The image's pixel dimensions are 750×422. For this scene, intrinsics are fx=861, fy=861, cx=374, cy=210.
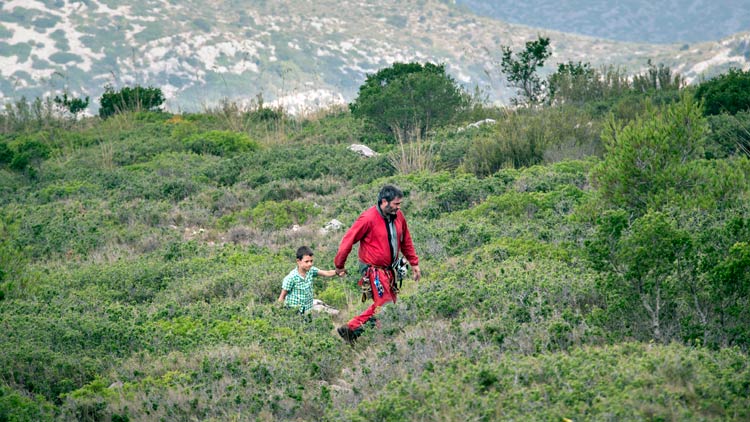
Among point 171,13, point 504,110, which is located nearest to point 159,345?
point 504,110

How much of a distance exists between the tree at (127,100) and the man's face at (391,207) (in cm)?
2328

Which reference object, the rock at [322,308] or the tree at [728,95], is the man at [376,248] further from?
the tree at [728,95]

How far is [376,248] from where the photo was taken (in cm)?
762

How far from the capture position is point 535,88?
26891 mm

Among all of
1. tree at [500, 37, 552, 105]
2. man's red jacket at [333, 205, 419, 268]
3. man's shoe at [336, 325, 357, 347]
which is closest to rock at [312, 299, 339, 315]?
man's shoe at [336, 325, 357, 347]

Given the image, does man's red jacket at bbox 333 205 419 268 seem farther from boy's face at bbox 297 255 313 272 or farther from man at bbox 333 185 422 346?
boy's face at bbox 297 255 313 272

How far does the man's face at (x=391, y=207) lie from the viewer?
7.45m

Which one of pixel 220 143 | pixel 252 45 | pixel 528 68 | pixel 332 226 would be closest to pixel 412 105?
pixel 220 143

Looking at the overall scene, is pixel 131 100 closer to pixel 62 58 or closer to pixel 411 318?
pixel 411 318

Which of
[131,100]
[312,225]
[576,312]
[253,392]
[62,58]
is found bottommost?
[62,58]

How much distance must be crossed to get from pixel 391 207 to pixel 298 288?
67.2 inches

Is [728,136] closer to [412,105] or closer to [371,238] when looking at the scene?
[412,105]

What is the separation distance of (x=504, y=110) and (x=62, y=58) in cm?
8434

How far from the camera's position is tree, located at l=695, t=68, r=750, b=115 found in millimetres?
18266
